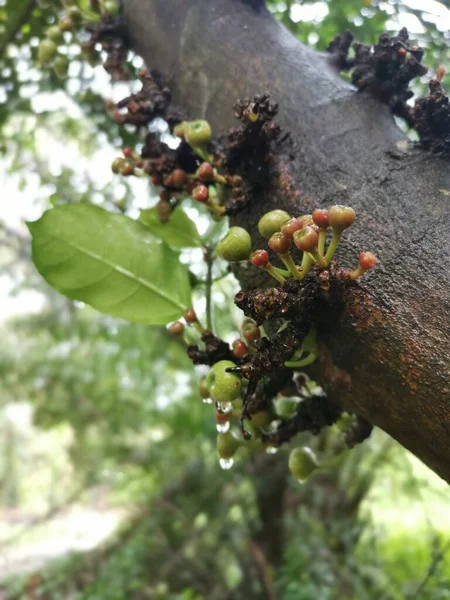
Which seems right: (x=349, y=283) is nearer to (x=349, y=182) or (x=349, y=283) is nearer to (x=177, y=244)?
(x=349, y=182)

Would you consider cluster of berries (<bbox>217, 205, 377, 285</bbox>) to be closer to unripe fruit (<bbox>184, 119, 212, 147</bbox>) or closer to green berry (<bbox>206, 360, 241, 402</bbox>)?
green berry (<bbox>206, 360, 241, 402</bbox>)

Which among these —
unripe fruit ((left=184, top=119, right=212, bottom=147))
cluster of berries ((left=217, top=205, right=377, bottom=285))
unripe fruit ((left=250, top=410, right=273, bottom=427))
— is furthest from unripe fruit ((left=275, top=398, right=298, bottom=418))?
unripe fruit ((left=184, top=119, right=212, bottom=147))

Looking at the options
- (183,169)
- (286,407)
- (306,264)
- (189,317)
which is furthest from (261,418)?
(183,169)

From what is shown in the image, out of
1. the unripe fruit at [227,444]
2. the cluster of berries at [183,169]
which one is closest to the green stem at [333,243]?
the cluster of berries at [183,169]

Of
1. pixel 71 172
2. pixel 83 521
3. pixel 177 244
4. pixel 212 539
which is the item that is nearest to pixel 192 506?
pixel 212 539

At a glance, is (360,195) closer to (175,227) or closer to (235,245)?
(235,245)

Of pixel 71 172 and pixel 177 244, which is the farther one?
pixel 71 172

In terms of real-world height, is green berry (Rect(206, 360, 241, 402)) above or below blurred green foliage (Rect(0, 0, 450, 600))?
above
